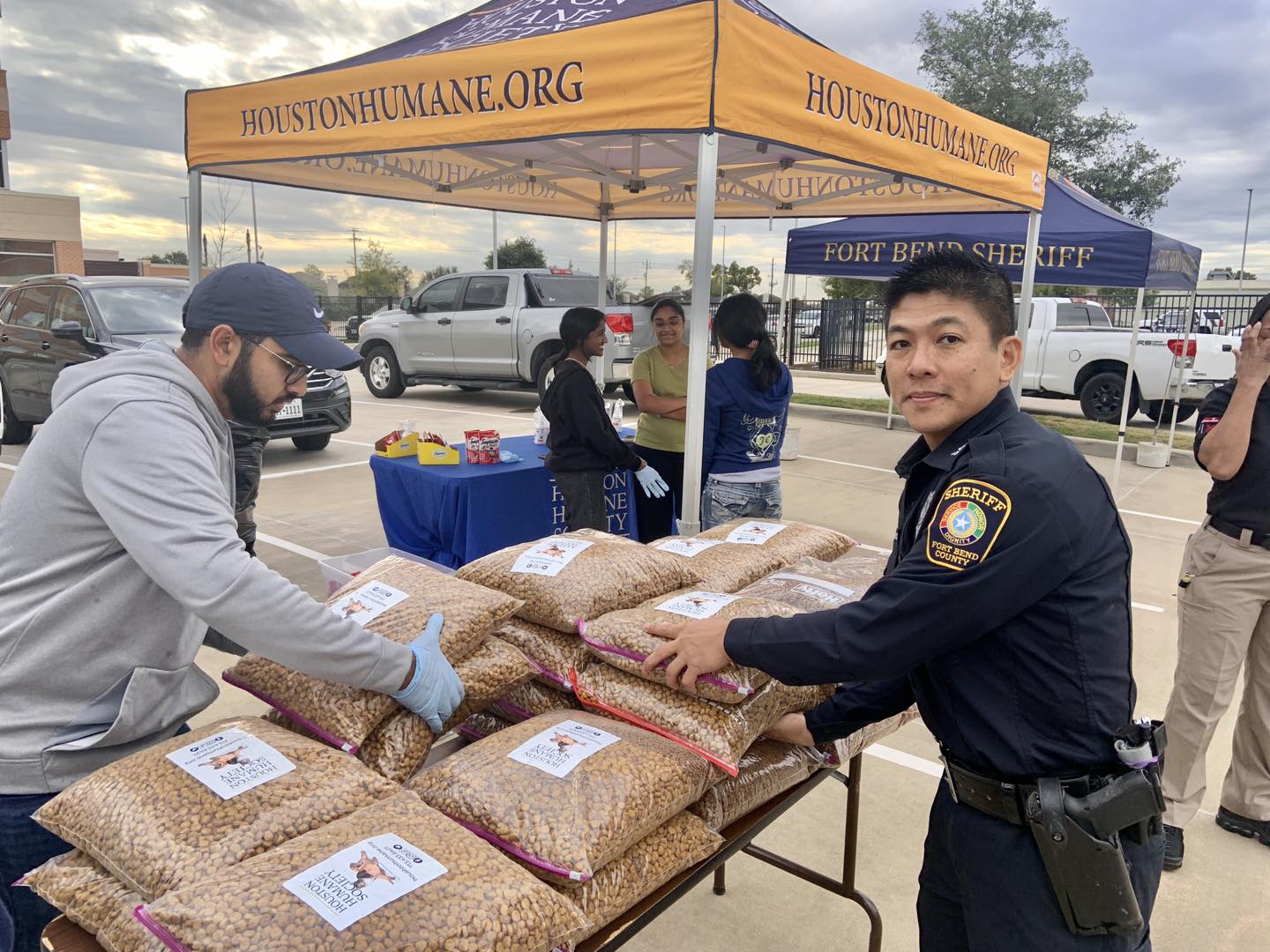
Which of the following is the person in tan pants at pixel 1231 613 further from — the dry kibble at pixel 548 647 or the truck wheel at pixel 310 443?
the truck wheel at pixel 310 443

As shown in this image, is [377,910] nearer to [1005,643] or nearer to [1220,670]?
[1005,643]

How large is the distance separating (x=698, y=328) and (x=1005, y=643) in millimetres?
2223

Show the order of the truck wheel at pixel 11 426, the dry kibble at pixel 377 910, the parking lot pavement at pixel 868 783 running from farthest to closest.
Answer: the truck wheel at pixel 11 426
the parking lot pavement at pixel 868 783
the dry kibble at pixel 377 910

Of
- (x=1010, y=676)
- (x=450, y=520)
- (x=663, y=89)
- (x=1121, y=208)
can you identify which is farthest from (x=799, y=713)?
(x=1121, y=208)

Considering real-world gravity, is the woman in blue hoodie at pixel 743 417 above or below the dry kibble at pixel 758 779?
above

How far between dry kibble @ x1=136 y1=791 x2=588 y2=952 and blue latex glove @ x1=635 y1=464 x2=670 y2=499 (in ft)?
10.4

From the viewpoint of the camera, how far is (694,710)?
1.65m

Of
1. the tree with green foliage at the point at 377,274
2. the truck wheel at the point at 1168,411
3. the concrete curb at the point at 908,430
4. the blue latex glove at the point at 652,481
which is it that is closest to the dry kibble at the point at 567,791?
the blue latex glove at the point at 652,481

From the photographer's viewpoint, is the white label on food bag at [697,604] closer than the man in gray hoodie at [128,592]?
No

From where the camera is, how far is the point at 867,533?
639 centimetres

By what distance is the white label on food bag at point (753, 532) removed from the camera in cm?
253

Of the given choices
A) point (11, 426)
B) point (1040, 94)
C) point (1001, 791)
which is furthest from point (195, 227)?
point (1040, 94)

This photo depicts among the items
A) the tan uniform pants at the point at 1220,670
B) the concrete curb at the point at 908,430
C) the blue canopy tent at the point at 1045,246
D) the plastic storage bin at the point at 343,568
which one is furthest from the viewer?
the concrete curb at the point at 908,430

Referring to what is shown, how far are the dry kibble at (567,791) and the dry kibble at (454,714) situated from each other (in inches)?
2.4
